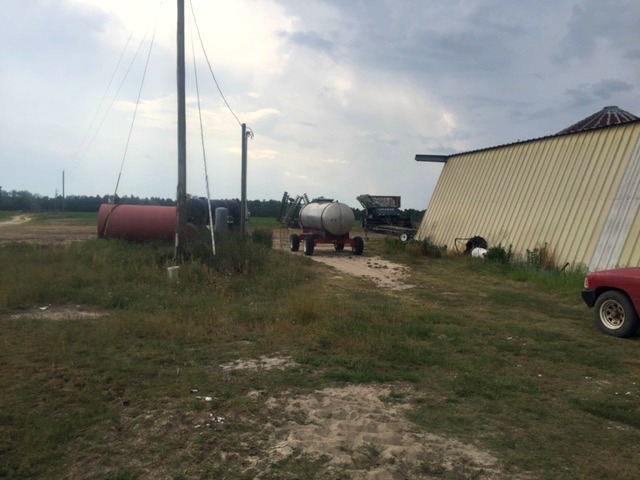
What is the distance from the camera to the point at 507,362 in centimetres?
727

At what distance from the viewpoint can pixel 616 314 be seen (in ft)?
30.3

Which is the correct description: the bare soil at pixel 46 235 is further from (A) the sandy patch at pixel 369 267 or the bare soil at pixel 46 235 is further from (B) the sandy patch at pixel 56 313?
(B) the sandy patch at pixel 56 313

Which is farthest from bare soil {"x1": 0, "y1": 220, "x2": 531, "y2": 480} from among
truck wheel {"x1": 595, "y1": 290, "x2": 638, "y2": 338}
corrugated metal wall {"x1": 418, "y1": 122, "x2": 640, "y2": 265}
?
corrugated metal wall {"x1": 418, "y1": 122, "x2": 640, "y2": 265}

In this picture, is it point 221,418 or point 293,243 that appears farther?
point 293,243

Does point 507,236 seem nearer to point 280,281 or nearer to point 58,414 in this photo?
point 280,281

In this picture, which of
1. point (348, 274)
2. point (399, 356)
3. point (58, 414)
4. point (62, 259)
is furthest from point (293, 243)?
point (58, 414)

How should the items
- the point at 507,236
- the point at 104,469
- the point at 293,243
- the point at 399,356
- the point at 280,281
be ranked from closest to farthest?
the point at 104,469 → the point at 399,356 → the point at 280,281 → the point at 507,236 → the point at 293,243

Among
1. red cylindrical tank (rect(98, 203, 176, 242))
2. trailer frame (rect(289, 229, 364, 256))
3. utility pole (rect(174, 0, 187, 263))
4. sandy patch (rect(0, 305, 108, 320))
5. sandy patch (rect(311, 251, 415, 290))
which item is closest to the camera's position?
sandy patch (rect(0, 305, 108, 320))

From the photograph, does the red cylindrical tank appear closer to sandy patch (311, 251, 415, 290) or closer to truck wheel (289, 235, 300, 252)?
sandy patch (311, 251, 415, 290)

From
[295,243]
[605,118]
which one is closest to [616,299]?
[295,243]

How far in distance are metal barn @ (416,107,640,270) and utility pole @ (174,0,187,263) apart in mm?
10777

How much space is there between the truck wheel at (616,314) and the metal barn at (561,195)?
5271mm

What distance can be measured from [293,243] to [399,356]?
1694 cm

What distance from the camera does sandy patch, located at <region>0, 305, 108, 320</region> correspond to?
30.6 ft
